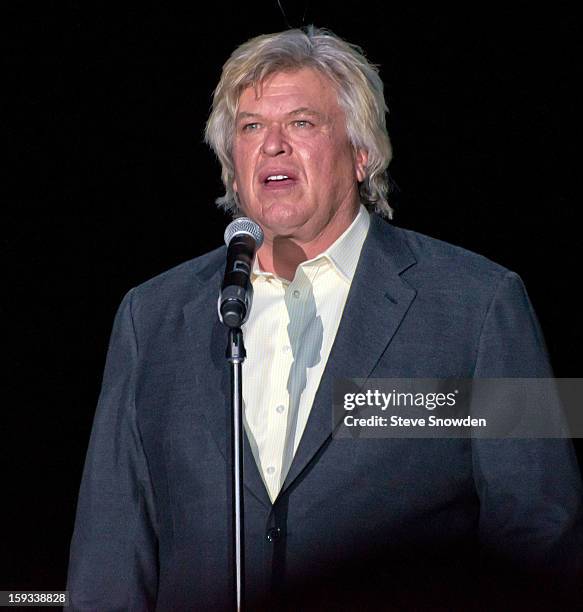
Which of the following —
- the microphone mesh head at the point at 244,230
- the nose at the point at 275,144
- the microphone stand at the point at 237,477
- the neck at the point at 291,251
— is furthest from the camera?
the neck at the point at 291,251

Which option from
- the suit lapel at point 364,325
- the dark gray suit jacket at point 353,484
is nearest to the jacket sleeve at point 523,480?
the dark gray suit jacket at point 353,484

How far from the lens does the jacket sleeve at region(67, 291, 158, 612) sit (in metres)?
2.37

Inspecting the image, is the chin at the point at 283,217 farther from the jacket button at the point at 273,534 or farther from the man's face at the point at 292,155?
the jacket button at the point at 273,534

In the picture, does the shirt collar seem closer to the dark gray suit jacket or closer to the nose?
the dark gray suit jacket

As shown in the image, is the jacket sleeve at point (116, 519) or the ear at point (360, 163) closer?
the jacket sleeve at point (116, 519)

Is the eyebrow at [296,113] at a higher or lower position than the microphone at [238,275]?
higher

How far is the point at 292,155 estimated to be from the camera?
241 cm

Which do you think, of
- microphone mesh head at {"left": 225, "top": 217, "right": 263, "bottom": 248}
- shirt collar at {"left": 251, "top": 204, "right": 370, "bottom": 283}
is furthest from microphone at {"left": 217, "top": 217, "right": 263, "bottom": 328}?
shirt collar at {"left": 251, "top": 204, "right": 370, "bottom": 283}

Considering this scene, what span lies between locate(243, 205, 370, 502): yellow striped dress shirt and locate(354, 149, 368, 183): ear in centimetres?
9

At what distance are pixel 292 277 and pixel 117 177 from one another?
0.67 metres

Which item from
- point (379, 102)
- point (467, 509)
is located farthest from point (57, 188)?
point (467, 509)

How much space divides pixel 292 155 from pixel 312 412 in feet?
2.01

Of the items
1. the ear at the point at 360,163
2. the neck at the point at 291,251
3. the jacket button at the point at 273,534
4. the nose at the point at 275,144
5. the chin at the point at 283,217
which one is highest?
the ear at the point at 360,163

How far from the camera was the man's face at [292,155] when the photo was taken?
240cm
